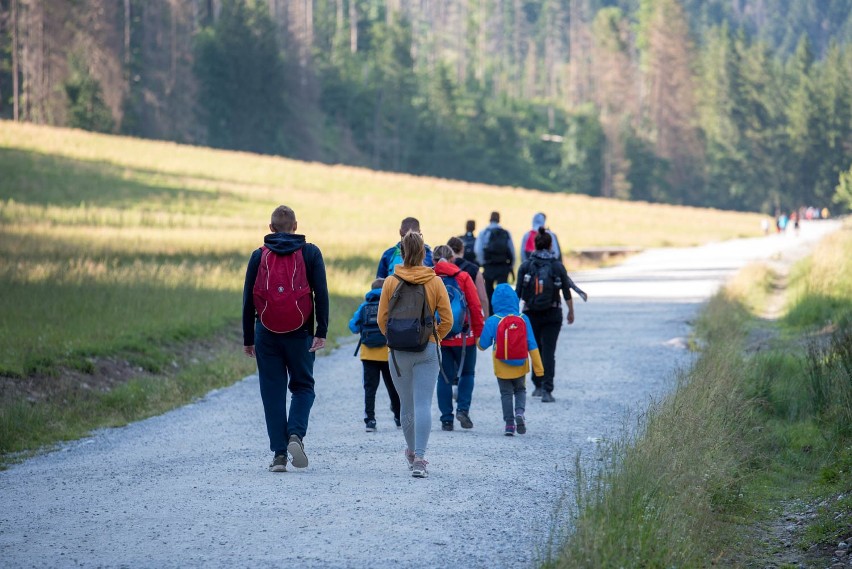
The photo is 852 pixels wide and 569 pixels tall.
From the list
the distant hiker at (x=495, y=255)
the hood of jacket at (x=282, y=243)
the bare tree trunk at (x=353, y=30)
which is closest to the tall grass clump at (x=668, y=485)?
the hood of jacket at (x=282, y=243)

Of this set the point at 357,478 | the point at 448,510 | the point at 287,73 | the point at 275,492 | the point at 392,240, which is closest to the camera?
the point at 448,510

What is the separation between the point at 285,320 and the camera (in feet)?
31.0

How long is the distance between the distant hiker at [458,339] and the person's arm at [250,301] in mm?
1680

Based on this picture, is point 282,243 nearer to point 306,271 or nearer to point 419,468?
point 306,271

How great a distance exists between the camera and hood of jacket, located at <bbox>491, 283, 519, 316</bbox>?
1188 cm

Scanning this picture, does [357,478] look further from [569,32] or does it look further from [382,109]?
[569,32]

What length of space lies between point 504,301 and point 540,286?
4.91 ft

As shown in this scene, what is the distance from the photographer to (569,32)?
177000 mm

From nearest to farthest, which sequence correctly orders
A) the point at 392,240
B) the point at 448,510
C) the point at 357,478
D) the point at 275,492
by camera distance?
the point at 448,510, the point at 275,492, the point at 357,478, the point at 392,240

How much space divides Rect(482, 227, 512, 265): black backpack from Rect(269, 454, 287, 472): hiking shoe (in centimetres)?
916

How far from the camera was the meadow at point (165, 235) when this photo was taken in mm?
15883

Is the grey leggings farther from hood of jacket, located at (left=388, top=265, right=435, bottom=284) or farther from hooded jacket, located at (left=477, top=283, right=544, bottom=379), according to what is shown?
hooded jacket, located at (left=477, top=283, right=544, bottom=379)

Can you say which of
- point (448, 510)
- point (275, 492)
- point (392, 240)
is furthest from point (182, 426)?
point (392, 240)

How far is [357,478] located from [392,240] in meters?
34.2
